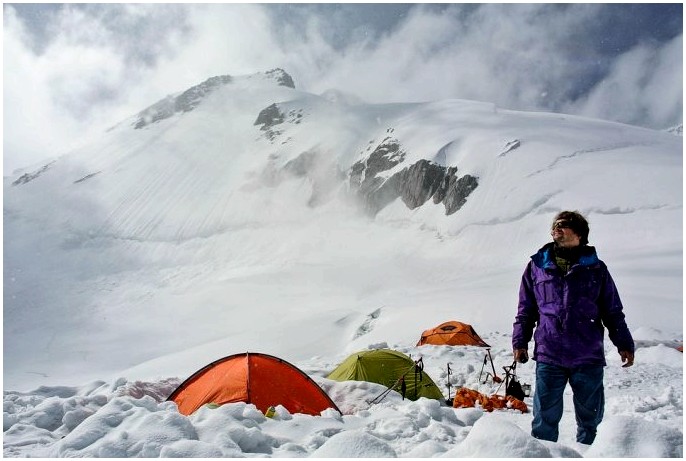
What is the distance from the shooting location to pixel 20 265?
38.0m

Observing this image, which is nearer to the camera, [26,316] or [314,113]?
[26,316]

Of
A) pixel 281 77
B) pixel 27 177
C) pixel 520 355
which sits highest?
pixel 281 77

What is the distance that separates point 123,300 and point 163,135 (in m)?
55.7

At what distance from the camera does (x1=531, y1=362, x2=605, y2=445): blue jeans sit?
317cm

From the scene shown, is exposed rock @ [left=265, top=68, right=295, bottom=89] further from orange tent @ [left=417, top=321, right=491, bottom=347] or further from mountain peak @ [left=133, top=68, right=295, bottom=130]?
orange tent @ [left=417, top=321, right=491, bottom=347]

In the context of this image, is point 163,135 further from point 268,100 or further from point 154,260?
point 154,260

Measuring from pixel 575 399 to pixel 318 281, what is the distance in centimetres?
2298

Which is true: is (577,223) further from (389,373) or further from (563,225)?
(389,373)

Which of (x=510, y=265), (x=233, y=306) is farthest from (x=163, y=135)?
(x=510, y=265)

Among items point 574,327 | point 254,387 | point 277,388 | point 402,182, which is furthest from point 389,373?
point 402,182

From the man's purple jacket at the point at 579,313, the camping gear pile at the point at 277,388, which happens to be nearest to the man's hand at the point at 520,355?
the man's purple jacket at the point at 579,313

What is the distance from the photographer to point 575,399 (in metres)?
3.24

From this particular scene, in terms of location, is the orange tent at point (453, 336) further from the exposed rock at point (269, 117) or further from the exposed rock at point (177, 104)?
the exposed rock at point (177, 104)

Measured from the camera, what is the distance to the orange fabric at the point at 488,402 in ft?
17.4
